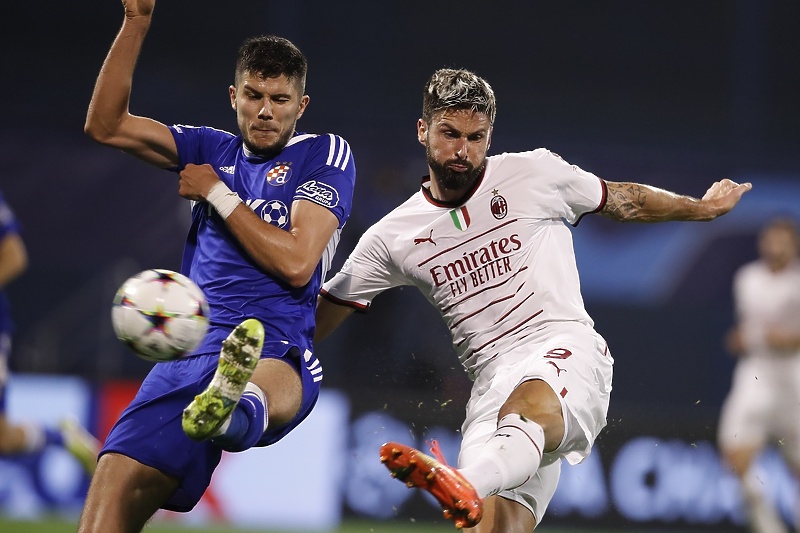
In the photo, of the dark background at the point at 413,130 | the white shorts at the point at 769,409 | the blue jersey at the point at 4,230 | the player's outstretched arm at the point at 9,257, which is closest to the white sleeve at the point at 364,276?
the dark background at the point at 413,130

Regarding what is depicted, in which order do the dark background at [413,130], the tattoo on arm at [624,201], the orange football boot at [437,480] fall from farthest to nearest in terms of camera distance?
the dark background at [413,130] < the tattoo on arm at [624,201] < the orange football boot at [437,480]

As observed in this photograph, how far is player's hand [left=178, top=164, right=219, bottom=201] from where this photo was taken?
183 inches

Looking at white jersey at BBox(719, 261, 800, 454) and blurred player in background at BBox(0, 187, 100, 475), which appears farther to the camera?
white jersey at BBox(719, 261, 800, 454)

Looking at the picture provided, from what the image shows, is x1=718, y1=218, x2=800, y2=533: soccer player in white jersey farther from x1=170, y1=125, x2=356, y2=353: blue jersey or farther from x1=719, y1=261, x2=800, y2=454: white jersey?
x1=170, y1=125, x2=356, y2=353: blue jersey

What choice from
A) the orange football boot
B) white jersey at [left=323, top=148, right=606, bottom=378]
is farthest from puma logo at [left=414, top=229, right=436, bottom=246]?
the orange football boot

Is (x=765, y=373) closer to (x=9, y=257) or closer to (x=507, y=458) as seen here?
(x=9, y=257)

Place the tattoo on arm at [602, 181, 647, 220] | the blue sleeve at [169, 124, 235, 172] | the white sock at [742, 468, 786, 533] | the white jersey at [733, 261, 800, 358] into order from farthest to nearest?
the white jersey at [733, 261, 800, 358], the white sock at [742, 468, 786, 533], the tattoo on arm at [602, 181, 647, 220], the blue sleeve at [169, 124, 235, 172]

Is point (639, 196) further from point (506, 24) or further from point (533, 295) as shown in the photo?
point (506, 24)

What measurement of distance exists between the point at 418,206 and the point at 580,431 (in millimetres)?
1300

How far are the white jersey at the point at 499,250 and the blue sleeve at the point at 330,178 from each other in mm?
556

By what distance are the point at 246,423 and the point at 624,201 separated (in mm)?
2167

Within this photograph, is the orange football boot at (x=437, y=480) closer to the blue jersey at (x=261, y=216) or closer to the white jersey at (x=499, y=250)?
the blue jersey at (x=261, y=216)

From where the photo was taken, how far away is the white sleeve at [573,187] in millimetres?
5375

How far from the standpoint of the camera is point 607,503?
10031 mm
